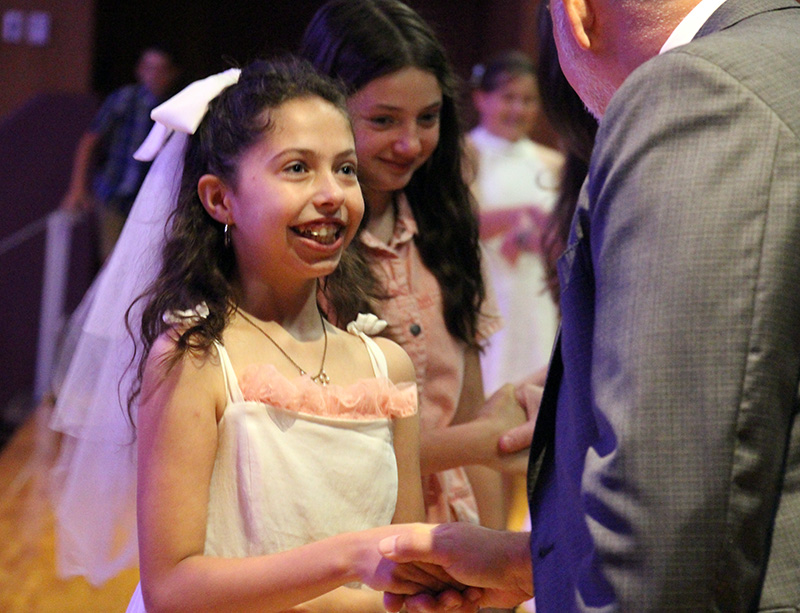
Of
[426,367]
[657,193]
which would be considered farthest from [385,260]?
[657,193]

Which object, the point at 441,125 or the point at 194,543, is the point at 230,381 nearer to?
the point at 194,543

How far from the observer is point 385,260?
2.03 meters

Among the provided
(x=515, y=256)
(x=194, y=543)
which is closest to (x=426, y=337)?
(x=194, y=543)

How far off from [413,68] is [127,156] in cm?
498

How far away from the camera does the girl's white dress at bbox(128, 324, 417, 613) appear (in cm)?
→ 141

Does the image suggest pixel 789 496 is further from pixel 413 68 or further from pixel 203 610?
pixel 413 68

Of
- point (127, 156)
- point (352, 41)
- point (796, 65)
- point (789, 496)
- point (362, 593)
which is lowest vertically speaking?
point (127, 156)

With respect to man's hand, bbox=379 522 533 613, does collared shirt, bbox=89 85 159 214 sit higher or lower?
lower

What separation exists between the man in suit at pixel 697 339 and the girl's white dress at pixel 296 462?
586 millimetres

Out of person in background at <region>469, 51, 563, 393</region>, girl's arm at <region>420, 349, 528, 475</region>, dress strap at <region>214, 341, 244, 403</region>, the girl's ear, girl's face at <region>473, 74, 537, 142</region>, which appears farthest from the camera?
girl's face at <region>473, 74, 537, 142</region>

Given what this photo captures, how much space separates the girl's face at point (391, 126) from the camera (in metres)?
1.94

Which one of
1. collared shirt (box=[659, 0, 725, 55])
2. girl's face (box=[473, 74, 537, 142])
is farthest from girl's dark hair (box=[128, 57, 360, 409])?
girl's face (box=[473, 74, 537, 142])

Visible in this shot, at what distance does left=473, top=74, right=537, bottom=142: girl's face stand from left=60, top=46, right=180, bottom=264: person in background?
2527 mm

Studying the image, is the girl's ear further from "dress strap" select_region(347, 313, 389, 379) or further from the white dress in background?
Result: the white dress in background
